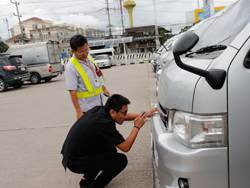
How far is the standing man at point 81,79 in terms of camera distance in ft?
8.90

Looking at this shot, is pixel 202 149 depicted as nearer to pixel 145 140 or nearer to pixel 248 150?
pixel 248 150

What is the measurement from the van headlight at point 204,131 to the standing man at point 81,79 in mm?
1529

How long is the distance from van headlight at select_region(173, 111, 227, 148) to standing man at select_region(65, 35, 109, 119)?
1529mm

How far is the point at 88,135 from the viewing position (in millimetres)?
2205

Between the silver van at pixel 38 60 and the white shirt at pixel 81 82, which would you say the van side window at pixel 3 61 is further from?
the white shirt at pixel 81 82

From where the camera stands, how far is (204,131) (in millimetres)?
1487

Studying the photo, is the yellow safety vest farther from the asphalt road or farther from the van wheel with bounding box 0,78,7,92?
the van wheel with bounding box 0,78,7,92

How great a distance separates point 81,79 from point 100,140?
2.93 ft

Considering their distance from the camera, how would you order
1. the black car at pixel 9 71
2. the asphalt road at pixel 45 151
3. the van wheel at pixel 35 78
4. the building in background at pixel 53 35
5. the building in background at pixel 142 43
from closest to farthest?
the asphalt road at pixel 45 151
the black car at pixel 9 71
the van wheel at pixel 35 78
the building in background at pixel 142 43
the building in background at pixel 53 35

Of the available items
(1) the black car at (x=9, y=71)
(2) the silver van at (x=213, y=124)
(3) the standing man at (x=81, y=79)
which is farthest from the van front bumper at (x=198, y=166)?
(1) the black car at (x=9, y=71)

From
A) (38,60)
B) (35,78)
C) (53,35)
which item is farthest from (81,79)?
(53,35)

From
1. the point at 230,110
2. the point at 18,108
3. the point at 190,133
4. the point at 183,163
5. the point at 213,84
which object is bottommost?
the point at 18,108

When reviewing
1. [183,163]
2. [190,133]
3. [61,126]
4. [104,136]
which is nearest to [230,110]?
[190,133]

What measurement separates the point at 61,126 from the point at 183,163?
395 cm
